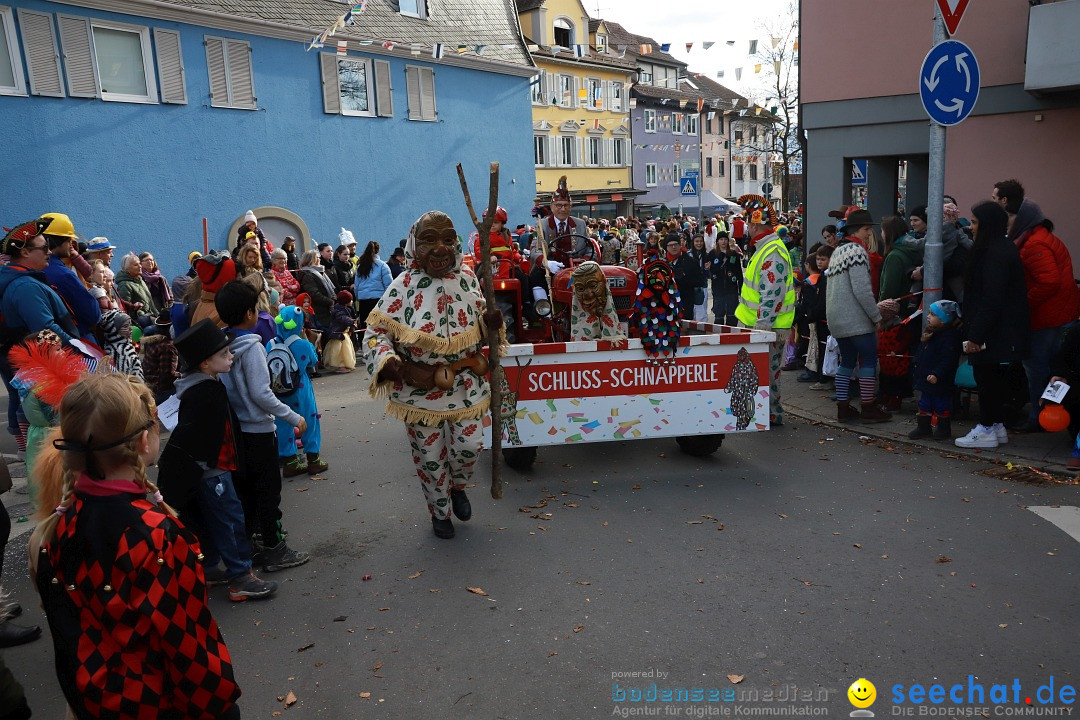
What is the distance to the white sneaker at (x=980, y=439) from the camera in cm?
656

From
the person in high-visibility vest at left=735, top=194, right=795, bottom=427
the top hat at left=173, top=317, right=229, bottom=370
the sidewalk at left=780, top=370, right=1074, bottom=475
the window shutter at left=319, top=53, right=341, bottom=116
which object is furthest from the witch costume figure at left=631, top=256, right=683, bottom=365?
the window shutter at left=319, top=53, right=341, bottom=116

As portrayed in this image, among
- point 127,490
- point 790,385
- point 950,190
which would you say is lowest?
point 790,385

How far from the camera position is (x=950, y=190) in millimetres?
11391

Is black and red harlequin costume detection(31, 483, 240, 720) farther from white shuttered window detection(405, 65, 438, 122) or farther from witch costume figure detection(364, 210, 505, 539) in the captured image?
white shuttered window detection(405, 65, 438, 122)

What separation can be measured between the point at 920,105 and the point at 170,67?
1420 cm

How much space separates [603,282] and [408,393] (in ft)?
6.56

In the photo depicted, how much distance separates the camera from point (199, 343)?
3867 millimetres

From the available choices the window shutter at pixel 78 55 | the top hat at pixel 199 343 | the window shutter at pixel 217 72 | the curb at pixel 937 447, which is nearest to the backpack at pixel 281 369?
the top hat at pixel 199 343

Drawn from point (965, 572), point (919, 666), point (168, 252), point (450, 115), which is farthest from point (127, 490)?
point (450, 115)

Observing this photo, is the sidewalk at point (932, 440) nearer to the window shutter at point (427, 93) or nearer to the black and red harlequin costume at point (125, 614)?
the black and red harlequin costume at point (125, 614)

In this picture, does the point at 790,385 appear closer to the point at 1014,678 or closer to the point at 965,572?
the point at 965,572

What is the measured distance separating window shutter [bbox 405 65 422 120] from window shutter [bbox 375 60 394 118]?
2.43 ft

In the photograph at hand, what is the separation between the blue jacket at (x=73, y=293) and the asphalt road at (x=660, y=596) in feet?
5.28

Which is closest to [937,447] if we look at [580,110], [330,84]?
[330,84]
